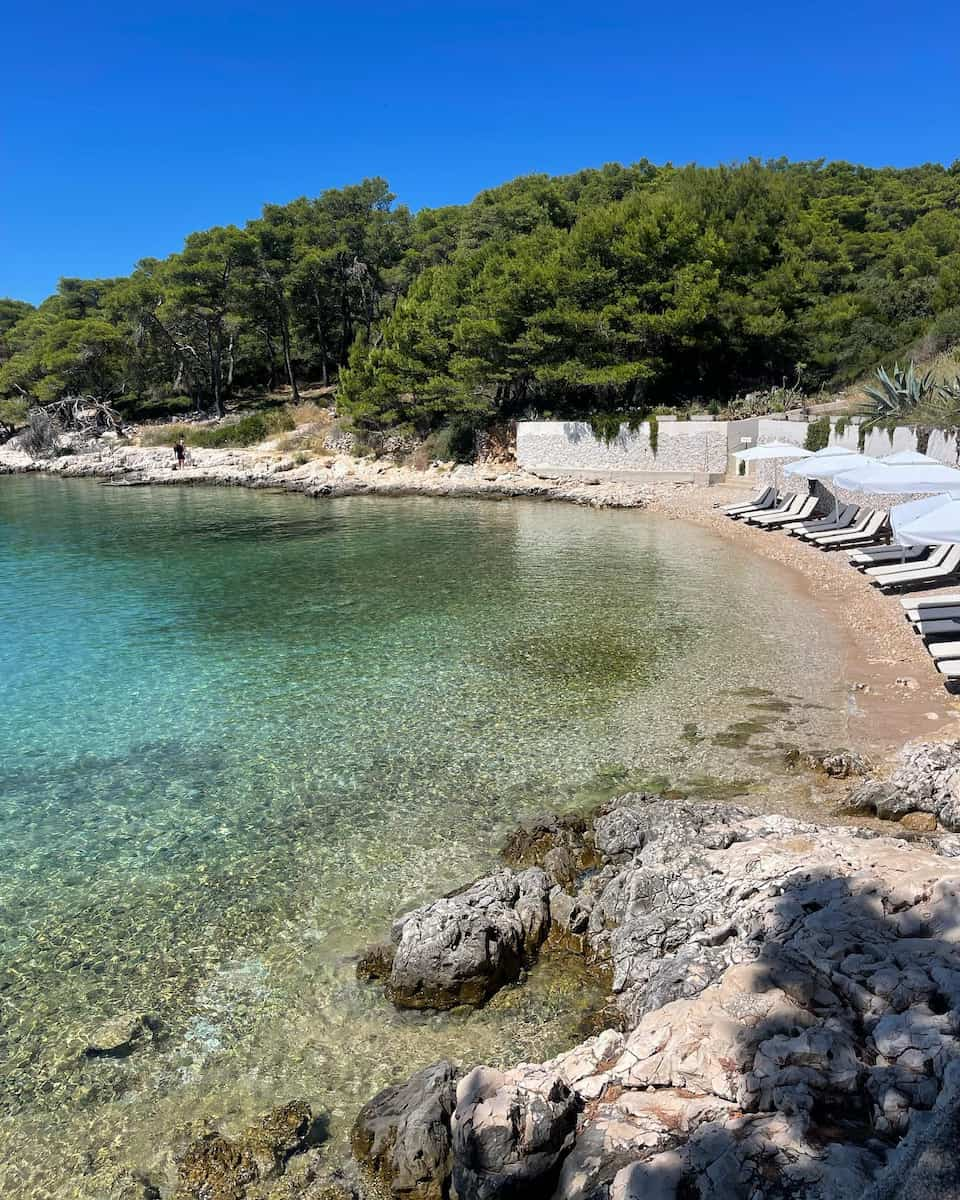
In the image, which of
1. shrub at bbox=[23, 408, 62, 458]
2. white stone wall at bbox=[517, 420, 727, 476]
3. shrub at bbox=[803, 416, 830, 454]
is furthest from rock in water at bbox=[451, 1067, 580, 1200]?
shrub at bbox=[23, 408, 62, 458]

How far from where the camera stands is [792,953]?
4.73 meters

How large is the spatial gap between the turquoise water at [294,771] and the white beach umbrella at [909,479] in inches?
107

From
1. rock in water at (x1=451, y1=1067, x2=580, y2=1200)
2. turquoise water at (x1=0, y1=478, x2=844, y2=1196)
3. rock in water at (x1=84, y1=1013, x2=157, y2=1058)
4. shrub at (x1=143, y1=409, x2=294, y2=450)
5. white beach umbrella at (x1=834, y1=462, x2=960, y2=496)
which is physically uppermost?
shrub at (x1=143, y1=409, x2=294, y2=450)

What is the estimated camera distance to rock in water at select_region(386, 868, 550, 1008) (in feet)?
18.3

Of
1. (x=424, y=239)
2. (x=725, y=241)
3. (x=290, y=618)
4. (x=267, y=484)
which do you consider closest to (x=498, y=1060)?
(x=290, y=618)

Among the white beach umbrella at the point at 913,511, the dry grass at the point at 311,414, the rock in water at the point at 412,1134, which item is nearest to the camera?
the rock in water at the point at 412,1134

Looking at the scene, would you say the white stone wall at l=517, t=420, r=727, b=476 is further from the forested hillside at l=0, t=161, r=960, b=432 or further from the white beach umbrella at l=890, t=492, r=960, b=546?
the white beach umbrella at l=890, t=492, r=960, b=546

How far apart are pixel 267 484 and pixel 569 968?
120 feet

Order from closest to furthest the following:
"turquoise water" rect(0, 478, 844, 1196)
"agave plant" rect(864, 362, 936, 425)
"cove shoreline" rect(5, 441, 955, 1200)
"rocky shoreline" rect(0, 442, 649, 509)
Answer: "cove shoreline" rect(5, 441, 955, 1200)
"turquoise water" rect(0, 478, 844, 1196)
"agave plant" rect(864, 362, 936, 425)
"rocky shoreline" rect(0, 442, 649, 509)

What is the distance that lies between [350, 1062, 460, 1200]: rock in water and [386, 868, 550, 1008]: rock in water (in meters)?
0.92

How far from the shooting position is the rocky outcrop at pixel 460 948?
5.57 metres

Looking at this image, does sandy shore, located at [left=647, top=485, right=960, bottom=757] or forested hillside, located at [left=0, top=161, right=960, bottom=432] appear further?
forested hillside, located at [left=0, top=161, right=960, bottom=432]

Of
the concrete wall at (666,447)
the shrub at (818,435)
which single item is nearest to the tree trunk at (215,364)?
the concrete wall at (666,447)

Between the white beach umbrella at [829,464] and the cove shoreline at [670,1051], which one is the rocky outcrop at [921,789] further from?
the white beach umbrella at [829,464]
